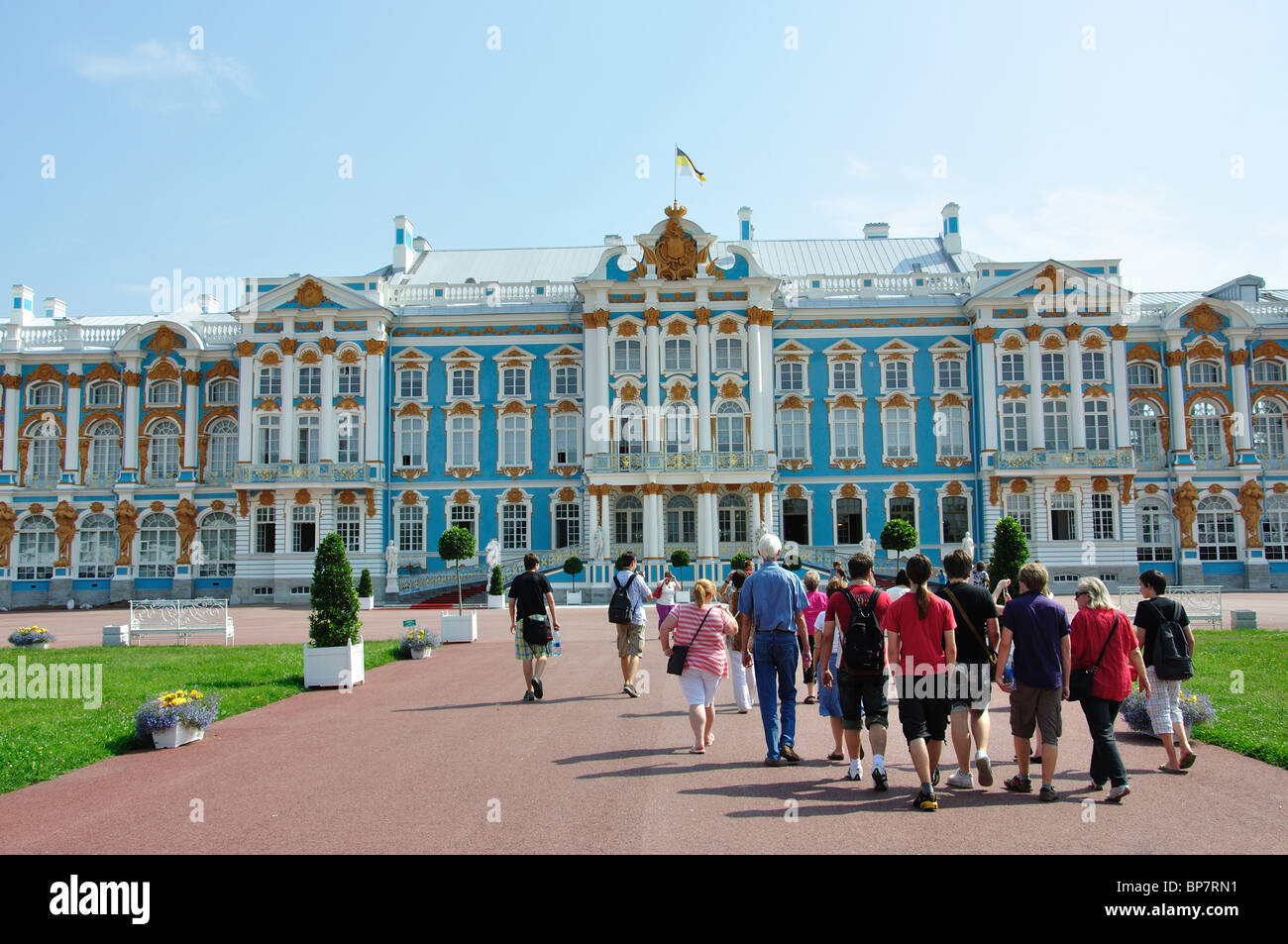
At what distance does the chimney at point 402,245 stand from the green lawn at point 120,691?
1333 inches

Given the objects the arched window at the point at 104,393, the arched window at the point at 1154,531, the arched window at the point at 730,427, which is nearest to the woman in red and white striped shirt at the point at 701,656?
the arched window at the point at 730,427

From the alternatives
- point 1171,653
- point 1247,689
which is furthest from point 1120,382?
point 1171,653

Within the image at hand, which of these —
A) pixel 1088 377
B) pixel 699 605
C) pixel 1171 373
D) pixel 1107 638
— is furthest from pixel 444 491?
pixel 1107 638

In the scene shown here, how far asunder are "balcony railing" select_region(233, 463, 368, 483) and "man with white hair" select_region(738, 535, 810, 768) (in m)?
37.0

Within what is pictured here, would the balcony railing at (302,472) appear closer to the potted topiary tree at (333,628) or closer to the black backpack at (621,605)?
the potted topiary tree at (333,628)

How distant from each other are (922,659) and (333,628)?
10606mm

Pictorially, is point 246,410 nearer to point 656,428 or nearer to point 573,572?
point 573,572

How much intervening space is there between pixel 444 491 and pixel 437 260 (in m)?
15.2

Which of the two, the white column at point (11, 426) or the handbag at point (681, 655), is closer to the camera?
the handbag at point (681, 655)

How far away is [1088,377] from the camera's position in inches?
1745

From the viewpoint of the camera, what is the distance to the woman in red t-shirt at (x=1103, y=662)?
8312 millimetres

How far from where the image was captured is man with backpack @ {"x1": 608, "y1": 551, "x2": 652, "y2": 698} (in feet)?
45.2

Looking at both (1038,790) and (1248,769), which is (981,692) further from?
(1248,769)

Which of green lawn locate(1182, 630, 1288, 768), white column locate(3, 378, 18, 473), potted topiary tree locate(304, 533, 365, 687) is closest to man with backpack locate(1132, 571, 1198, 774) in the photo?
green lawn locate(1182, 630, 1288, 768)
